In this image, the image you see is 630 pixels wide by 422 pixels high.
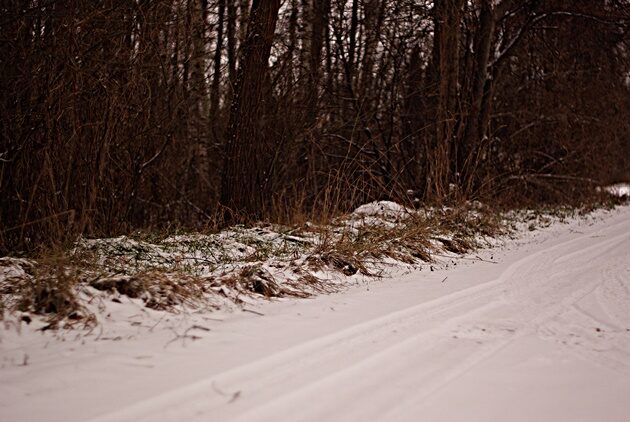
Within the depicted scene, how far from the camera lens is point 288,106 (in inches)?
347

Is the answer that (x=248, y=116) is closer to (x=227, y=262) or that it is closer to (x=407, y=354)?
(x=227, y=262)

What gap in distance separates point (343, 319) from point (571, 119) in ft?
37.2

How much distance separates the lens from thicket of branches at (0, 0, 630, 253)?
4.49 metres

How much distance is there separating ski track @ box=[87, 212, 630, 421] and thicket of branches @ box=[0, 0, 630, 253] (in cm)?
228

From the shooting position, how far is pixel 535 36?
11953 millimetres

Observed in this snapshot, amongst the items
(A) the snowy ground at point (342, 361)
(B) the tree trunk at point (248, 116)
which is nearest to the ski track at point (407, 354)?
(A) the snowy ground at point (342, 361)

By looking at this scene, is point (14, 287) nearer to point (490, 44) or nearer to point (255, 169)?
point (255, 169)

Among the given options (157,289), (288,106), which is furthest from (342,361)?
(288,106)

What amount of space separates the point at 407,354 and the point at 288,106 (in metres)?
6.88

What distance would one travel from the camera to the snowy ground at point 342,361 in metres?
1.94

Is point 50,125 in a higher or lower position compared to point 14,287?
higher

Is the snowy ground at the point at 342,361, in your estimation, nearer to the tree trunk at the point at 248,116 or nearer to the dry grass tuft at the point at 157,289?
the dry grass tuft at the point at 157,289

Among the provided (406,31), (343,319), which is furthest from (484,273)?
(406,31)

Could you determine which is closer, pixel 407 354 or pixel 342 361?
pixel 342 361
